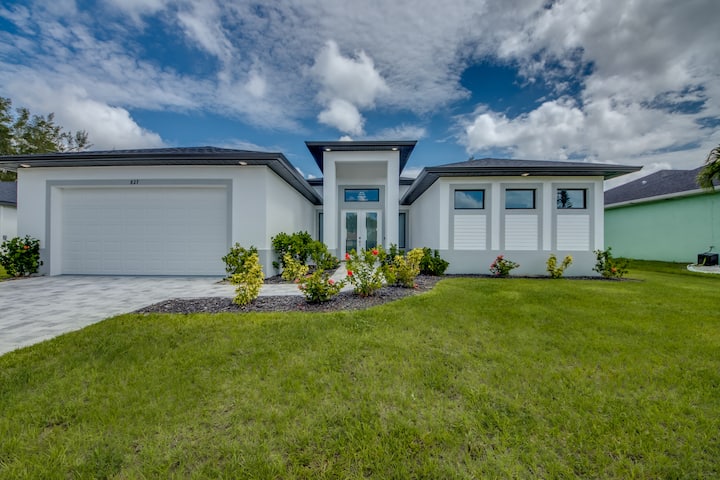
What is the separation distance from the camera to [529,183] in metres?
9.14

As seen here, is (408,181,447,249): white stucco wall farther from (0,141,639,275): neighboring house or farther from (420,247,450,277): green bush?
(420,247,450,277): green bush

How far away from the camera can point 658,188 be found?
14.3 meters

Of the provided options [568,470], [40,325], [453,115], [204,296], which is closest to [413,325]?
[568,470]

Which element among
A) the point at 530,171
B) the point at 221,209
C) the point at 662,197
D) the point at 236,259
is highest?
the point at 530,171

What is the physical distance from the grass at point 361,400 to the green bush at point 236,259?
363 cm

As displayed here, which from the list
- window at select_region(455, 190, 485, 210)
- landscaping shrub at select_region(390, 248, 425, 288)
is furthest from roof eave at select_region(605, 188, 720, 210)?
landscaping shrub at select_region(390, 248, 425, 288)

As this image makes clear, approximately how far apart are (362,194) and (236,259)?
7717 mm

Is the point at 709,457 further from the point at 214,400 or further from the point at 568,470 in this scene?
the point at 214,400

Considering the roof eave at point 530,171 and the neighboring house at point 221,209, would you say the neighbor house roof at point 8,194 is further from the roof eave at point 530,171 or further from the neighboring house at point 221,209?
the roof eave at point 530,171

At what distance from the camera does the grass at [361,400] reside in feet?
5.81

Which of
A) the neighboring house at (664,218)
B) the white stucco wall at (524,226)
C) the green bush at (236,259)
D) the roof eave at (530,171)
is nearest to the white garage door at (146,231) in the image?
the green bush at (236,259)

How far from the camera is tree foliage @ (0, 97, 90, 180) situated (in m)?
21.0

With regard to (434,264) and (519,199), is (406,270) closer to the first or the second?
(434,264)

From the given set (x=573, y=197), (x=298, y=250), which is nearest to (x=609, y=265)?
(x=573, y=197)
